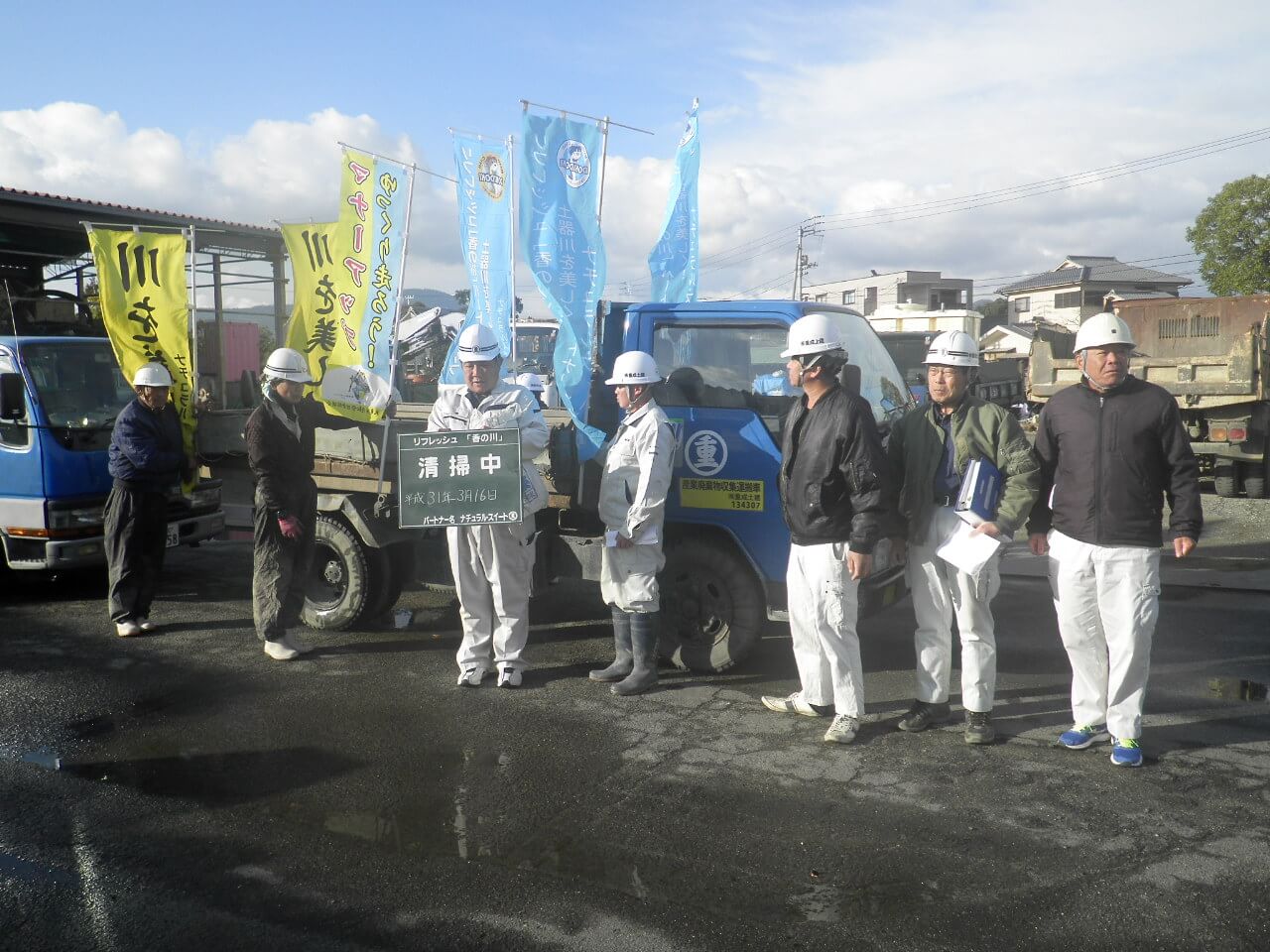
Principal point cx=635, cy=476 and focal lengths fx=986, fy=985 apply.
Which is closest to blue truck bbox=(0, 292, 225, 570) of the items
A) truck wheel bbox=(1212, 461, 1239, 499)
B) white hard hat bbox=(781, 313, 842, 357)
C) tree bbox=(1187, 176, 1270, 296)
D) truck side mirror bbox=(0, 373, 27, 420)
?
truck side mirror bbox=(0, 373, 27, 420)

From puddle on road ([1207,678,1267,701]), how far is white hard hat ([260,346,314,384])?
18.7 ft

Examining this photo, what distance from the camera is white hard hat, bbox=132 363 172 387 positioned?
22.6 ft

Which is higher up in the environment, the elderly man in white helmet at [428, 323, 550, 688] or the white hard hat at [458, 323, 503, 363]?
the white hard hat at [458, 323, 503, 363]

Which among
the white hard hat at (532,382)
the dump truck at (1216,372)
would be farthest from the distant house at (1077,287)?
the white hard hat at (532,382)

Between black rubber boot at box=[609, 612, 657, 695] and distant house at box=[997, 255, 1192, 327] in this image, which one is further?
distant house at box=[997, 255, 1192, 327]

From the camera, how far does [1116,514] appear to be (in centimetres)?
438

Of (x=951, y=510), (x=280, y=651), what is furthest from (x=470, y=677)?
(x=951, y=510)

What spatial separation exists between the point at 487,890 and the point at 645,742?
152cm

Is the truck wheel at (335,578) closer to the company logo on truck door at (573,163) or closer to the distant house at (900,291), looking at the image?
the company logo on truck door at (573,163)

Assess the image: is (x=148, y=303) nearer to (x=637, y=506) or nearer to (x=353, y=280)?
(x=353, y=280)

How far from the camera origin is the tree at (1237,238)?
27.1 m

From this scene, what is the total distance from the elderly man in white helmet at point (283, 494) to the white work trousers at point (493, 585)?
1195 mm

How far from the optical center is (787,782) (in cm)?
434

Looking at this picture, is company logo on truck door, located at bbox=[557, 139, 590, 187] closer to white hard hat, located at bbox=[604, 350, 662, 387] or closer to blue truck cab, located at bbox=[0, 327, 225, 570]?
white hard hat, located at bbox=[604, 350, 662, 387]
